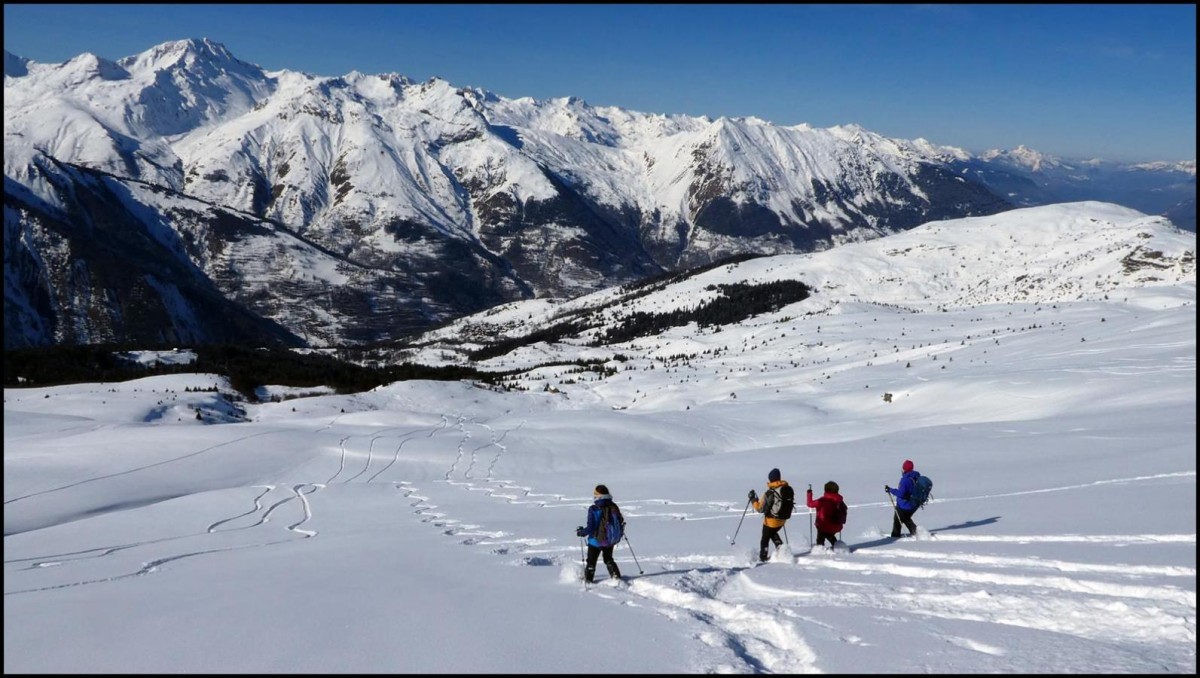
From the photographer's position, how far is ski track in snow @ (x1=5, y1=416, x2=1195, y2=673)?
23.9 feet

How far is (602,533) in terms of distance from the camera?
1086cm

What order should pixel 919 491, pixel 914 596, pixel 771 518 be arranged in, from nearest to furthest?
pixel 914 596 → pixel 771 518 → pixel 919 491

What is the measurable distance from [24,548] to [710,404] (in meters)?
32.6

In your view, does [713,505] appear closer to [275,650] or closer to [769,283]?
[275,650]

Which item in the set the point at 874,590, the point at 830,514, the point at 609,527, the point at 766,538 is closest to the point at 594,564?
the point at 609,527

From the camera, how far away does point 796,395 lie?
131 ft

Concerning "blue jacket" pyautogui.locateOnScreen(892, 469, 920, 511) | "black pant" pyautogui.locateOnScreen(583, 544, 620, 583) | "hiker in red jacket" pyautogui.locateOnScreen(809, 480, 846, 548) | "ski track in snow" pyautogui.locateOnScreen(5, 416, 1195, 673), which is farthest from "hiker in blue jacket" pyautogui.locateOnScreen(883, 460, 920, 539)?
"black pant" pyautogui.locateOnScreen(583, 544, 620, 583)

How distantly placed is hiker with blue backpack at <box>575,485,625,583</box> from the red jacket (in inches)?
139

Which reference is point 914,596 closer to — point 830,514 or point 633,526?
point 830,514

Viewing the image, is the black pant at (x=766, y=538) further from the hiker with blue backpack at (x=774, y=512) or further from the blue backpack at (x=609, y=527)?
the blue backpack at (x=609, y=527)

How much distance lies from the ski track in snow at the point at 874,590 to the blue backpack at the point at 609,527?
667mm

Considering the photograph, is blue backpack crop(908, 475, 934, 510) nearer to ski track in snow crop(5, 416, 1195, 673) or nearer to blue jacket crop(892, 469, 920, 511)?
blue jacket crop(892, 469, 920, 511)

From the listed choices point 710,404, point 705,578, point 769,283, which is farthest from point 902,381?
point 769,283

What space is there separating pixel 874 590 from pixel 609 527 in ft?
12.8
